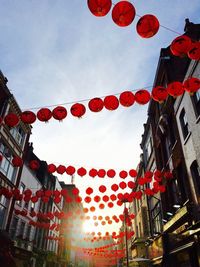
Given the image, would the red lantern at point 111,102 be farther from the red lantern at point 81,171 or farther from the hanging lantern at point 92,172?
the red lantern at point 81,171

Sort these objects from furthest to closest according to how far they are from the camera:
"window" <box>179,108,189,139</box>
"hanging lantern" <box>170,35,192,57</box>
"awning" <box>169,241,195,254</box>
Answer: "window" <box>179,108,189,139</box>
"awning" <box>169,241,195,254</box>
"hanging lantern" <box>170,35,192,57</box>

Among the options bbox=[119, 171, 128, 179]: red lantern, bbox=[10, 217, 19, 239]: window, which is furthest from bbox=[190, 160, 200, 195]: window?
bbox=[10, 217, 19, 239]: window

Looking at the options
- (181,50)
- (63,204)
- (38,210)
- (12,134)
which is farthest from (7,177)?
(63,204)

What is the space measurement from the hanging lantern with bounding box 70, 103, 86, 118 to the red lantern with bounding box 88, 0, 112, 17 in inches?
144

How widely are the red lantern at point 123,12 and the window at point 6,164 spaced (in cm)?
1723

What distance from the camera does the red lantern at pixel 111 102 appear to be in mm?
8359

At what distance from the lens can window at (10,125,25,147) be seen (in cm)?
2280

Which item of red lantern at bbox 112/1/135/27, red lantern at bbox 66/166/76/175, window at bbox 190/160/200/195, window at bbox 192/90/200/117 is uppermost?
window at bbox 192/90/200/117

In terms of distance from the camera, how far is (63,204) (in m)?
48.2

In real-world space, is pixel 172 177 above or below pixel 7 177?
below

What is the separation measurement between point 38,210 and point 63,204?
18.6 metres

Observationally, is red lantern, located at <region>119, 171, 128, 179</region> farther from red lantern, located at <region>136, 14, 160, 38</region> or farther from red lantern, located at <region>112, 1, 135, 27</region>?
red lantern, located at <region>112, 1, 135, 27</region>

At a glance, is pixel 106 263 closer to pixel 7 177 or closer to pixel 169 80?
pixel 7 177

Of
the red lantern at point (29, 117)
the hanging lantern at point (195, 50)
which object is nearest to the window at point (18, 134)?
the red lantern at point (29, 117)
